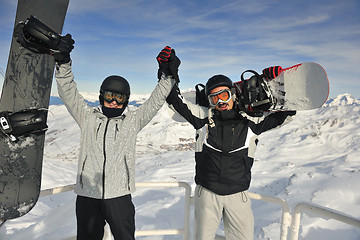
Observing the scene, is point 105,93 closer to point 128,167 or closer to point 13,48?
point 128,167

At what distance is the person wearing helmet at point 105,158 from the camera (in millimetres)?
1891

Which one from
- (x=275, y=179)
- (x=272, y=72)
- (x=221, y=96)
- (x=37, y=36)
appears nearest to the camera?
(x=37, y=36)

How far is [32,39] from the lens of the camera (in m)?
1.67

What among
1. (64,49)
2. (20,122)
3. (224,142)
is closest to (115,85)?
(64,49)

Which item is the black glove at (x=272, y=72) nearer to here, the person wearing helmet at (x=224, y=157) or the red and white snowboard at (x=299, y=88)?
the red and white snowboard at (x=299, y=88)

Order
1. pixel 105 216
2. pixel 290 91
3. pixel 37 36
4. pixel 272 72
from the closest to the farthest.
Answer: pixel 37 36 → pixel 105 216 → pixel 272 72 → pixel 290 91

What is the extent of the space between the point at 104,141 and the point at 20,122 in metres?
0.61

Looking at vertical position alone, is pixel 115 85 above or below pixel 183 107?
above

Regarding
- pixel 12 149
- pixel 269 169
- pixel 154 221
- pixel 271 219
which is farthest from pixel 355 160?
pixel 12 149

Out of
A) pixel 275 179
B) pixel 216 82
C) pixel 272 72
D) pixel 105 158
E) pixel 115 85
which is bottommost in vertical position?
pixel 275 179

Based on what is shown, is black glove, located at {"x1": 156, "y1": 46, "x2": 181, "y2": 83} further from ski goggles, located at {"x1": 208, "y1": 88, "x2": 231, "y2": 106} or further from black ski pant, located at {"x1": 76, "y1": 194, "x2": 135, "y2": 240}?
black ski pant, located at {"x1": 76, "y1": 194, "x2": 135, "y2": 240}

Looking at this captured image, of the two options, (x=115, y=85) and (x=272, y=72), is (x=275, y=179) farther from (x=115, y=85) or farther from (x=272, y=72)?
(x=115, y=85)

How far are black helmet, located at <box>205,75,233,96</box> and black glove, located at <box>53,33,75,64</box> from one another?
1.21m

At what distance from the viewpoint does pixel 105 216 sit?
1920 millimetres
